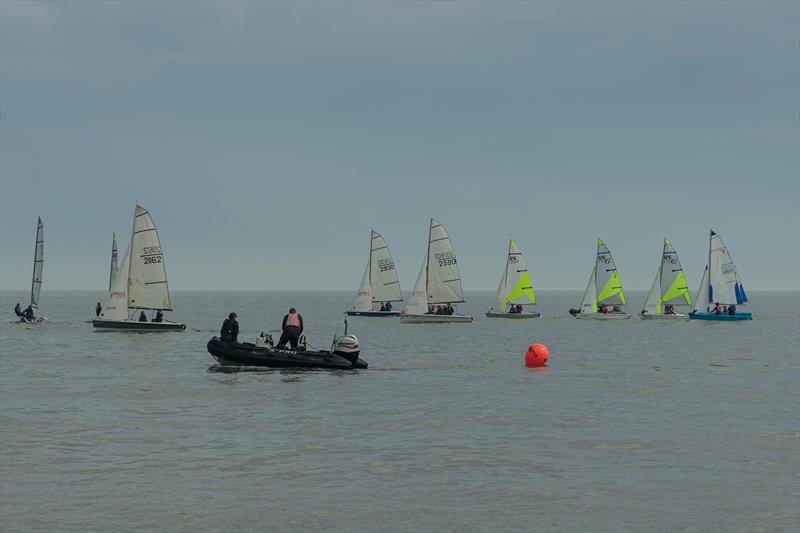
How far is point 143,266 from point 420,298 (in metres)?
32.8

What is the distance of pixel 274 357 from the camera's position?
40594mm

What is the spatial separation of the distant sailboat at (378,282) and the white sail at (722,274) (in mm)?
34062

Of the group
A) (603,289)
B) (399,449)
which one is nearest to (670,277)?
(603,289)

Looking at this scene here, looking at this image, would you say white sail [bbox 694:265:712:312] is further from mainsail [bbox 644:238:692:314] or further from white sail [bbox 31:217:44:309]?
white sail [bbox 31:217:44:309]

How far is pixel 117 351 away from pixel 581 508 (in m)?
45.1

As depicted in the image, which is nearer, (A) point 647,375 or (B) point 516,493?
(B) point 516,493

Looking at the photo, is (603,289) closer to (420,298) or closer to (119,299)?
(420,298)

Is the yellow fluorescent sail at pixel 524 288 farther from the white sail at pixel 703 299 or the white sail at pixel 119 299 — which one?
the white sail at pixel 119 299

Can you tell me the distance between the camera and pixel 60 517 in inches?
613

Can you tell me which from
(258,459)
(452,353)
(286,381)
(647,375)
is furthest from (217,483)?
(452,353)

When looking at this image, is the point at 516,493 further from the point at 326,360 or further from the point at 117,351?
the point at 117,351

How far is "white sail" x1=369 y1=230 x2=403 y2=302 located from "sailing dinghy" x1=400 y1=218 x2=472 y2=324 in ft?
30.2

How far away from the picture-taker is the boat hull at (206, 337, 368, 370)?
3991 centimetres

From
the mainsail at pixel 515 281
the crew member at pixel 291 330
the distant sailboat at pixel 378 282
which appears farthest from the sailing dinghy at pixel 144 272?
the mainsail at pixel 515 281
